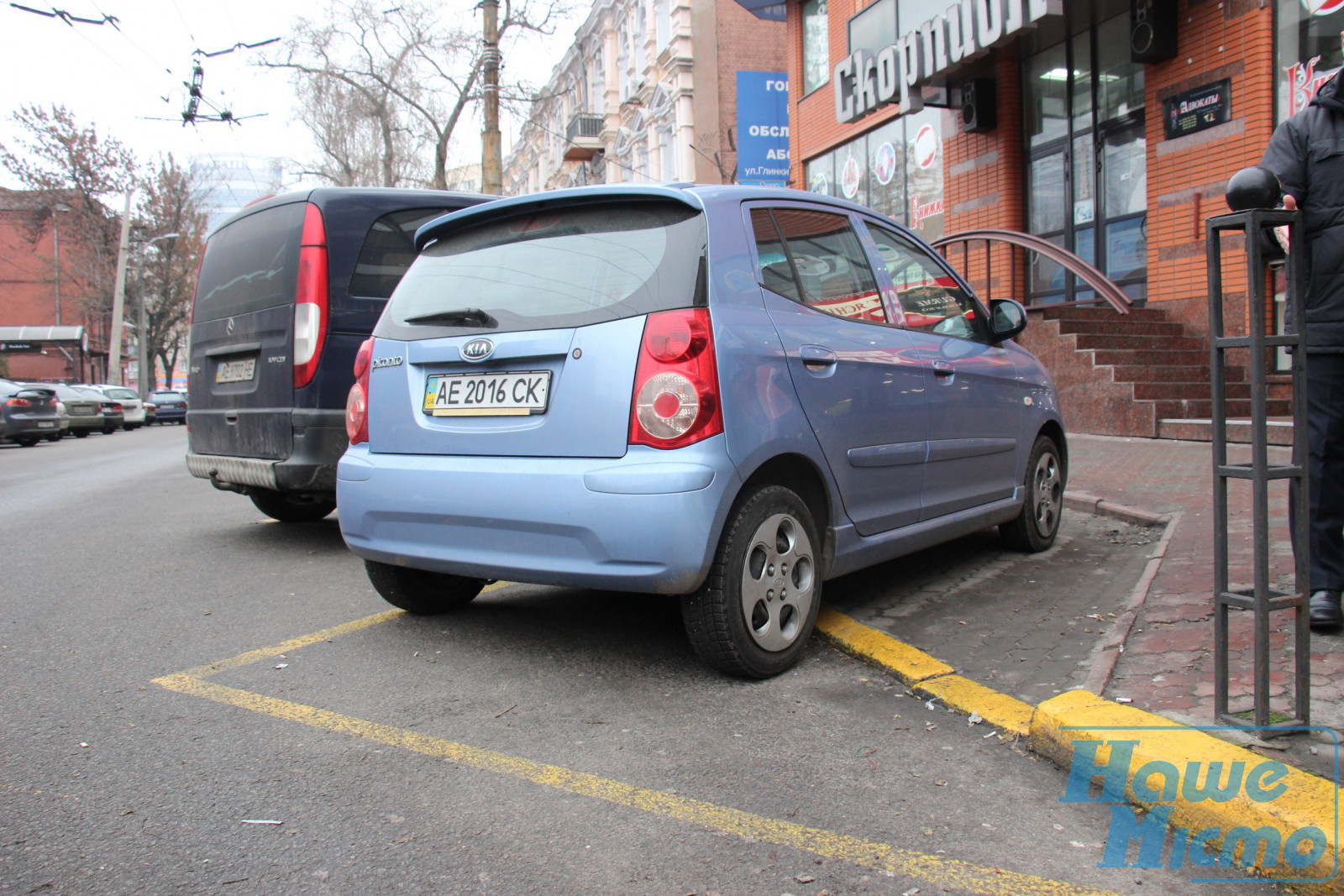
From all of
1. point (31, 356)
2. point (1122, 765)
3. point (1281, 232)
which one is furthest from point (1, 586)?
point (31, 356)

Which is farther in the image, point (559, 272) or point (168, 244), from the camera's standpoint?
point (168, 244)

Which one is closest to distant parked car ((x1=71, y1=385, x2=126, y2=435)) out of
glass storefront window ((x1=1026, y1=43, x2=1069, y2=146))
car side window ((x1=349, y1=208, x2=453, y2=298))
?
glass storefront window ((x1=1026, y1=43, x2=1069, y2=146))

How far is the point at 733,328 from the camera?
3.30m

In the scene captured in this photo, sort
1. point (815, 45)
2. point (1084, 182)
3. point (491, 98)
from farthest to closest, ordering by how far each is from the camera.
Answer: point (815, 45) → point (491, 98) → point (1084, 182)

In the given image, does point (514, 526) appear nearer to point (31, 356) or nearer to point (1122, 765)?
point (1122, 765)

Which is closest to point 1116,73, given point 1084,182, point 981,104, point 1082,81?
point 1082,81

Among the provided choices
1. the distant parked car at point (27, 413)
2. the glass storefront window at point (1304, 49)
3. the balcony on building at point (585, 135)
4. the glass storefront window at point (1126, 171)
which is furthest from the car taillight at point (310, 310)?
the balcony on building at point (585, 135)

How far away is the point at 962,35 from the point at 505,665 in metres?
11.5

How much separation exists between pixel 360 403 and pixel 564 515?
1264 mm

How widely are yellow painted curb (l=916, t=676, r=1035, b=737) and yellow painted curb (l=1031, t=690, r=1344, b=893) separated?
0.08m

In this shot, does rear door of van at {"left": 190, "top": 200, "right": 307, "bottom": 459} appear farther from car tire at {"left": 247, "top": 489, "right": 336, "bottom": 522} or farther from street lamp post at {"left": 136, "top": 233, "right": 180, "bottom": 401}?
street lamp post at {"left": 136, "top": 233, "right": 180, "bottom": 401}

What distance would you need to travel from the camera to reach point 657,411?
3.16m

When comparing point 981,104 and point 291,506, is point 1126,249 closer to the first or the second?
point 981,104

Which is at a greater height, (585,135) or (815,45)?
(585,135)
